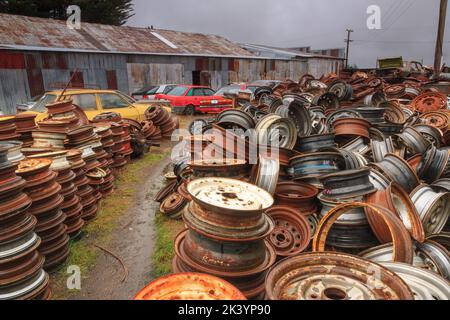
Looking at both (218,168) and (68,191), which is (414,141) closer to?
(218,168)

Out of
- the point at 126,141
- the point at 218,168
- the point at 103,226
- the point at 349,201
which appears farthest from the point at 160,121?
the point at 349,201

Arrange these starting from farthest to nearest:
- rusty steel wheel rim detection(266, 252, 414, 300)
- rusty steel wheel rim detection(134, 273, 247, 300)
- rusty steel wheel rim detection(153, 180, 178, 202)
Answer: rusty steel wheel rim detection(153, 180, 178, 202) < rusty steel wheel rim detection(266, 252, 414, 300) < rusty steel wheel rim detection(134, 273, 247, 300)

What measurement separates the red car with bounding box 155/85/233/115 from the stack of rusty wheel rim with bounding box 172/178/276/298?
1311cm

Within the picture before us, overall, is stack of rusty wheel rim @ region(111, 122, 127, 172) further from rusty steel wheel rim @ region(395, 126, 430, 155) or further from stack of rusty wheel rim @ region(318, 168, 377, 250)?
rusty steel wheel rim @ region(395, 126, 430, 155)

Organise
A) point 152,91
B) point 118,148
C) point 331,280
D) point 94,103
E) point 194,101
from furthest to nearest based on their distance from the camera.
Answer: point 152,91
point 194,101
point 94,103
point 118,148
point 331,280

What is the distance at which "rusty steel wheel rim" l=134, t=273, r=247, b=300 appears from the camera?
2.30 m

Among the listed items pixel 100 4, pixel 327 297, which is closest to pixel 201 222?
pixel 327 297

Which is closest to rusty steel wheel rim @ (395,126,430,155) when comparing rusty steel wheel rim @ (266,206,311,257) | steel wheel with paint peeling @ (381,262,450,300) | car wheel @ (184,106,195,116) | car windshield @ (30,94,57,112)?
rusty steel wheel rim @ (266,206,311,257)

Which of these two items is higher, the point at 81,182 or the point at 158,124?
the point at 158,124

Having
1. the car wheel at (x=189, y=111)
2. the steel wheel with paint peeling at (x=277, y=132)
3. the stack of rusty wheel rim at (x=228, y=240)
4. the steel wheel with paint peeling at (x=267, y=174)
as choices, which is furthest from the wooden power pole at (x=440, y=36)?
the stack of rusty wheel rim at (x=228, y=240)

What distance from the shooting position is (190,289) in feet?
7.88

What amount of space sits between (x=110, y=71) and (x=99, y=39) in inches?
108

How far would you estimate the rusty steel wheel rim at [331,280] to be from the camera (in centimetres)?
242

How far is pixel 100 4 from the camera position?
32.0 metres
